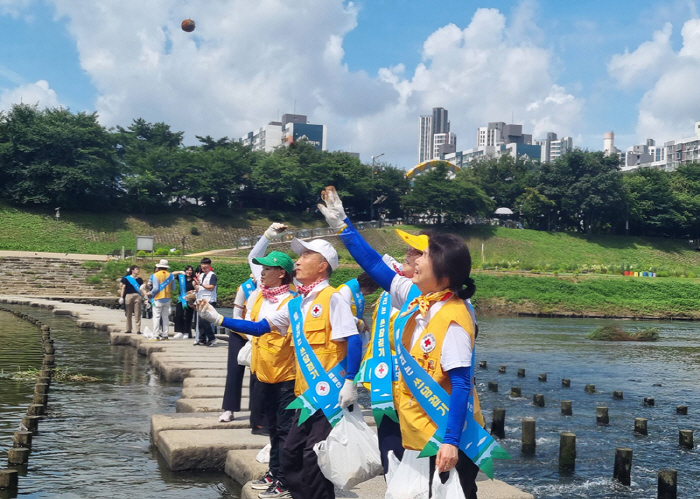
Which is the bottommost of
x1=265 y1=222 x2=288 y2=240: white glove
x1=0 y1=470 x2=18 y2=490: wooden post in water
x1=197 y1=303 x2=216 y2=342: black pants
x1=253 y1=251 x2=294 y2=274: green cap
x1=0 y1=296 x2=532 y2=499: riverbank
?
x1=0 y1=470 x2=18 y2=490: wooden post in water

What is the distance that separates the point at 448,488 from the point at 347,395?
3.83ft

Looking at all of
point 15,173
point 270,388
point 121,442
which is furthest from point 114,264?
point 270,388

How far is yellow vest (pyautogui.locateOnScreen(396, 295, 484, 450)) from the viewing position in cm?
330

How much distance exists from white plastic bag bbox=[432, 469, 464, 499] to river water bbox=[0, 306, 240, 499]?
3.13 m

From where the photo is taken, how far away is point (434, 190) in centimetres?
5994

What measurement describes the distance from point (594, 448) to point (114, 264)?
30.3 m

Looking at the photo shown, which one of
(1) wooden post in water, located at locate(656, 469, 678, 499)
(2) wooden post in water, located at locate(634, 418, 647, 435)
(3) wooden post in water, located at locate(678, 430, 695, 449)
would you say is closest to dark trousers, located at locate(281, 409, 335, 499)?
(1) wooden post in water, located at locate(656, 469, 678, 499)

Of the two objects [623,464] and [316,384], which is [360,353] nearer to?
[316,384]

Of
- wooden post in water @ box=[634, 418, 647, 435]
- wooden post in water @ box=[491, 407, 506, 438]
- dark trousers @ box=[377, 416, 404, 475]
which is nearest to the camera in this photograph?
dark trousers @ box=[377, 416, 404, 475]

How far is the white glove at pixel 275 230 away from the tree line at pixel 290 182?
163 ft

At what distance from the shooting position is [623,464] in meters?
7.82

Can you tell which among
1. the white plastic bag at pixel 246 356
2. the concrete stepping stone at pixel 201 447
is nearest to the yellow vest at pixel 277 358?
the white plastic bag at pixel 246 356

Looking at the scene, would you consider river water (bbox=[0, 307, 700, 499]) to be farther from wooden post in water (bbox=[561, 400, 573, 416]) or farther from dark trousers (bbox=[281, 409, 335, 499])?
dark trousers (bbox=[281, 409, 335, 499])

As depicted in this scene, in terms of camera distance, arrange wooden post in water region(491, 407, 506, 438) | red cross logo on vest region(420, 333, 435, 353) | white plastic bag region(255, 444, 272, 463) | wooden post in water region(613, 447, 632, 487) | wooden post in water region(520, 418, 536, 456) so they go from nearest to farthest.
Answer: red cross logo on vest region(420, 333, 435, 353) → white plastic bag region(255, 444, 272, 463) → wooden post in water region(613, 447, 632, 487) → wooden post in water region(520, 418, 536, 456) → wooden post in water region(491, 407, 506, 438)
